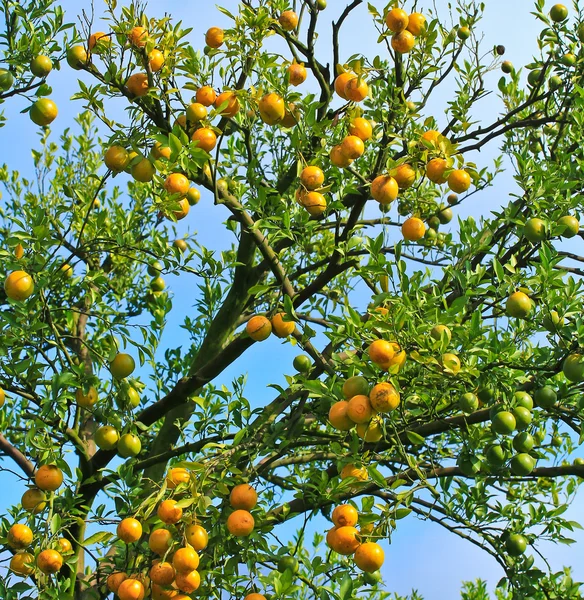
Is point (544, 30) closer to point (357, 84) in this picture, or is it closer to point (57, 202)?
point (357, 84)

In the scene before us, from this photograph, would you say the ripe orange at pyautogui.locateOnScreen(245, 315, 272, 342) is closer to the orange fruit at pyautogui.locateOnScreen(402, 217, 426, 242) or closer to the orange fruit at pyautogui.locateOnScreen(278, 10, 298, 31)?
the orange fruit at pyautogui.locateOnScreen(402, 217, 426, 242)

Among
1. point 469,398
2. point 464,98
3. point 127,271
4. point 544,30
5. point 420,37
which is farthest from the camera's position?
point 127,271

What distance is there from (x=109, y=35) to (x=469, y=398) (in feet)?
9.25

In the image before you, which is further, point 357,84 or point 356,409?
point 357,84

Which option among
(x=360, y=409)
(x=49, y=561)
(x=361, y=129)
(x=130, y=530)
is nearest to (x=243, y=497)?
(x=130, y=530)

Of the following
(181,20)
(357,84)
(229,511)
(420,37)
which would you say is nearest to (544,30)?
(420,37)

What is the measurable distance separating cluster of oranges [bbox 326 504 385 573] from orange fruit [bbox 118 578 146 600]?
93 cm

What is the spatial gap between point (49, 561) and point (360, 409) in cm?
205

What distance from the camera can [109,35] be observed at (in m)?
4.11

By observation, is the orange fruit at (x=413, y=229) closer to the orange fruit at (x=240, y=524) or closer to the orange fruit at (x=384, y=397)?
the orange fruit at (x=384, y=397)

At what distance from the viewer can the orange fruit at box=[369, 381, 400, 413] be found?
3129 mm

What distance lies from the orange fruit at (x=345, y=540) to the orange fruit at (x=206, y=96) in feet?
8.00

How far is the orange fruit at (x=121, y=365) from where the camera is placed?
4.50 m

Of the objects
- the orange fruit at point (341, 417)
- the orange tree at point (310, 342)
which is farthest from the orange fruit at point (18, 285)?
the orange fruit at point (341, 417)
